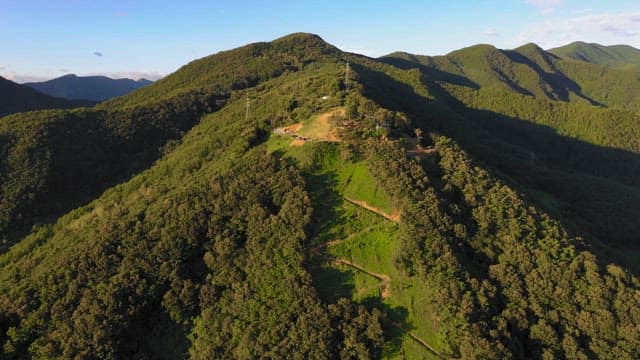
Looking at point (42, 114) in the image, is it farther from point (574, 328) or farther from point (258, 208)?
point (574, 328)

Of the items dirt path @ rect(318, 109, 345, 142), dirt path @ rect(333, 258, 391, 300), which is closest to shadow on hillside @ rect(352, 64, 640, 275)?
dirt path @ rect(318, 109, 345, 142)

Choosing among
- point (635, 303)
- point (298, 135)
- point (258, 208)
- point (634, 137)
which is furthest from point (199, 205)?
point (634, 137)

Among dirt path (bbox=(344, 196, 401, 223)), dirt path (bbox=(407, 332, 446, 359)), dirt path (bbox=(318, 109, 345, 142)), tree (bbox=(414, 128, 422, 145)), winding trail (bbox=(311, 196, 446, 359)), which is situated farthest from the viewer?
tree (bbox=(414, 128, 422, 145))

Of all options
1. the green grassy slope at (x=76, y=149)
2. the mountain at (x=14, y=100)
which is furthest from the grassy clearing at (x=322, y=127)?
the mountain at (x=14, y=100)

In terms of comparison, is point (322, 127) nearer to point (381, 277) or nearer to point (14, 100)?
point (381, 277)

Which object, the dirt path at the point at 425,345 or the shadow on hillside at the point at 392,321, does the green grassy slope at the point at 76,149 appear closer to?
the shadow on hillside at the point at 392,321

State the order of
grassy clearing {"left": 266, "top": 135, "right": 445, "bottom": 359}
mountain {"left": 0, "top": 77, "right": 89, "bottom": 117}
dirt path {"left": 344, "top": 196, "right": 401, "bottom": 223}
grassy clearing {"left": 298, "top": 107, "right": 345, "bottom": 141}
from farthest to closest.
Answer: mountain {"left": 0, "top": 77, "right": 89, "bottom": 117}
grassy clearing {"left": 298, "top": 107, "right": 345, "bottom": 141}
dirt path {"left": 344, "top": 196, "right": 401, "bottom": 223}
grassy clearing {"left": 266, "top": 135, "right": 445, "bottom": 359}

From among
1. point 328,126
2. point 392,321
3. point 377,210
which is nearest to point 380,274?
point 392,321

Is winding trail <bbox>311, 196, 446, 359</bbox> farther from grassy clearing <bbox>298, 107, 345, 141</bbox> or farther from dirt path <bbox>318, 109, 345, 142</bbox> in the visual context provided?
grassy clearing <bbox>298, 107, 345, 141</bbox>
